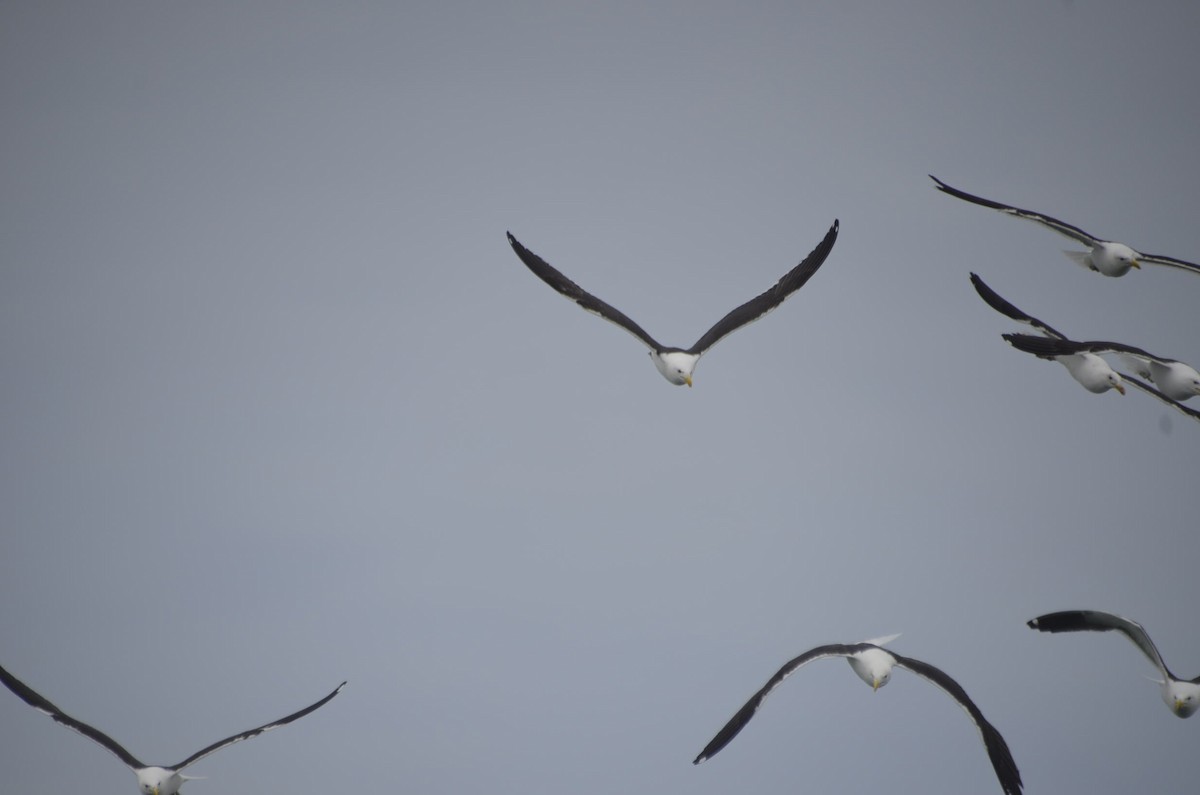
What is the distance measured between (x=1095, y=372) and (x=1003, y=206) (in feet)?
10.1

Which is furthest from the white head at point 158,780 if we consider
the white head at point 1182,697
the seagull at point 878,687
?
the white head at point 1182,697

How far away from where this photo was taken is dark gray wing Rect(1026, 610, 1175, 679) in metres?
20.1

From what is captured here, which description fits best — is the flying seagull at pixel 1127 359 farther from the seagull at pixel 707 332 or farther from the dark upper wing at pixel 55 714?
the dark upper wing at pixel 55 714

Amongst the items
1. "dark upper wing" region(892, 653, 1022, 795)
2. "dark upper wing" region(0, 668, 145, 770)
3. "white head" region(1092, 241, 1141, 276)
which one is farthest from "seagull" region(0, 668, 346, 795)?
"white head" region(1092, 241, 1141, 276)

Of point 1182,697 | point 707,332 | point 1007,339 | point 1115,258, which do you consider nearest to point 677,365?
point 707,332

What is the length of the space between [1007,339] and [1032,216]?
258 cm

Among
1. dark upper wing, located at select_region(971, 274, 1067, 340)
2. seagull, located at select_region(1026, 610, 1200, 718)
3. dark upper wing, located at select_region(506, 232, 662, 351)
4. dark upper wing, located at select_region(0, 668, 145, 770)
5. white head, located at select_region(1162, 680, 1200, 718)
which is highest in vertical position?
dark upper wing, located at select_region(506, 232, 662, 351)

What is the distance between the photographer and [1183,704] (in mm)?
21094

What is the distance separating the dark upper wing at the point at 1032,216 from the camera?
22.7m

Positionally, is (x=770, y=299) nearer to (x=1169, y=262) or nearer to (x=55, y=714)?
(x=1169, y=262)

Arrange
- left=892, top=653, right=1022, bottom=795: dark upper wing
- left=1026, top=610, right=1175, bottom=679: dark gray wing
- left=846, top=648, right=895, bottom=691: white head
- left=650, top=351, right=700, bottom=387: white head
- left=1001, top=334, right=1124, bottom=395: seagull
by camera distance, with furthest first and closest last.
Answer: left=1001, top=334, right=1124, bottom=395: seagull < left=650, top=351, right=700, bottom=387: white head < left=1026, top=610, right=1175, bottom=679: dark gray wing < left=846, top=648, right=895, bottom=691: white head < left=892, top=653, right=1022, bottom=795: dark upper wing

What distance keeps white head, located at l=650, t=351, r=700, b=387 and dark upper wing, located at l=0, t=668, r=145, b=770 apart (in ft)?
35.8

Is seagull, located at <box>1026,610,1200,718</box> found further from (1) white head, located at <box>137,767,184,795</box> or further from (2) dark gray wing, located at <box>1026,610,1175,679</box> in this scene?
(1) white head, located at <box>137,767,184,795</box>

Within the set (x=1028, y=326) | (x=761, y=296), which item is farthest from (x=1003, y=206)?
(x=761, y=296)
